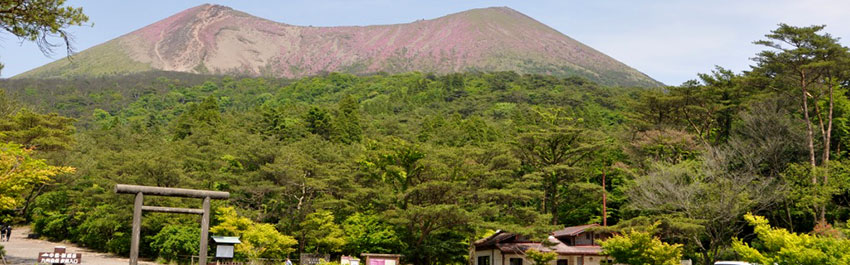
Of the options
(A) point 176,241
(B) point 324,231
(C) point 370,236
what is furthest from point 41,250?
(C) point 370,236

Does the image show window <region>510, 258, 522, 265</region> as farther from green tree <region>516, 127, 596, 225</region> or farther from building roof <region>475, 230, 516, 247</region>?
green tree <region>516, 127, 596, 225</region>

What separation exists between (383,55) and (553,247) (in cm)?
14942

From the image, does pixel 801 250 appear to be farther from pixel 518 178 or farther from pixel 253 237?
pixel 253 237

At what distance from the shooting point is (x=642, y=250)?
2444 cm

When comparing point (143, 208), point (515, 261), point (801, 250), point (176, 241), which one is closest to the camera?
point (143, 208)

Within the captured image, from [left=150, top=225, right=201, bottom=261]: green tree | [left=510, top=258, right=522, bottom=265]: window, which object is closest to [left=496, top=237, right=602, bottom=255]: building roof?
[left=510, top=258, right=522, bottom=265]: window

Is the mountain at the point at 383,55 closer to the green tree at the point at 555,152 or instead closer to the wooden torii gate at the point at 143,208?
the green tree at the point at 555,152

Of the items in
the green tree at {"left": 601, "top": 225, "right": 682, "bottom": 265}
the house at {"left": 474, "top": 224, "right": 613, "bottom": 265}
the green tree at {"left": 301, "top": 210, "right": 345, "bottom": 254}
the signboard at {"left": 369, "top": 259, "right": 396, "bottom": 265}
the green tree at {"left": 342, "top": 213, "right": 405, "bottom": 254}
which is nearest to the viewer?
the green tree at {"left": 601, "top": 225, "right": 682, "bottom": 265}

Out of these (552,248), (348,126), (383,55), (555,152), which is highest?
(383,55)

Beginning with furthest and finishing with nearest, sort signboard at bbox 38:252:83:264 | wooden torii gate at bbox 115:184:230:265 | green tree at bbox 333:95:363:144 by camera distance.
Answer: green tree at bbox 333:95:363:144 < signboard at bbox 38:252:83:264 < wooden torii gate at bbox 115:184:230:265

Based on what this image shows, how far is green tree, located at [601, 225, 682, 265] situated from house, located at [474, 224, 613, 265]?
4.16m

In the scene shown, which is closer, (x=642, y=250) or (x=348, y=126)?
(x=642, y=250)

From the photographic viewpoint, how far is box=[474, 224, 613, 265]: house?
3081cm

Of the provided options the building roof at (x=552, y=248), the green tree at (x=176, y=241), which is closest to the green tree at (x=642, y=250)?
the building roof at (x=552, y=248)
